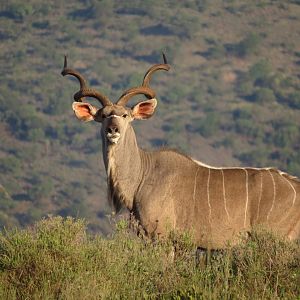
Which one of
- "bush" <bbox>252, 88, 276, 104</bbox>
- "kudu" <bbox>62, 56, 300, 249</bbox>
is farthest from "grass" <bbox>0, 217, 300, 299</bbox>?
"bush" <bbox>252, 88, 276, 104</bbox>

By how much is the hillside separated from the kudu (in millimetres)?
39505

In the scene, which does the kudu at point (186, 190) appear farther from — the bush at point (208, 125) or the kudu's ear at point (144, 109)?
the bush at point (208, 125)

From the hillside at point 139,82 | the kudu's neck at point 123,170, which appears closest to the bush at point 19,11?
the hillside at point 139,82

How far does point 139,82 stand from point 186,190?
8368 centimetres

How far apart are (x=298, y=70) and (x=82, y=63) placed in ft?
69.5

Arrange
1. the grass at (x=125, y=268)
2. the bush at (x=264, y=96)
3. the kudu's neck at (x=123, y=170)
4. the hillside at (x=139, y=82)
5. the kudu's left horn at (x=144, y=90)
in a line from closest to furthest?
the grass at (x=125, y=268), the kudu's neck at (x=123, y=170), the kudu's left horn at (x=144, y=90), the hillside at (x=139, y=82), the bush at (x=264, y=96)

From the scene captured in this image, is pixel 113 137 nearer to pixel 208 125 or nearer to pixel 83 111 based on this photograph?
pixel 83 111

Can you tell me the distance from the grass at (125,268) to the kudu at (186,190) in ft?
2.23

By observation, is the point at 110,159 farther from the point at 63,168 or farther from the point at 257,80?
the point at 257,80

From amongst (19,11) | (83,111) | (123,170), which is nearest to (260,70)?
(19,11)

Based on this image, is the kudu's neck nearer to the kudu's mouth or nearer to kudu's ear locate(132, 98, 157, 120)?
the kudu's mouth

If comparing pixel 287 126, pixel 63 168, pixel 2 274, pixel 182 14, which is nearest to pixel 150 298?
pixel 2 274

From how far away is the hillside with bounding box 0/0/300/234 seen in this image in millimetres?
71000

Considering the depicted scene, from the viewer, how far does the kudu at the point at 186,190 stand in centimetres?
943
